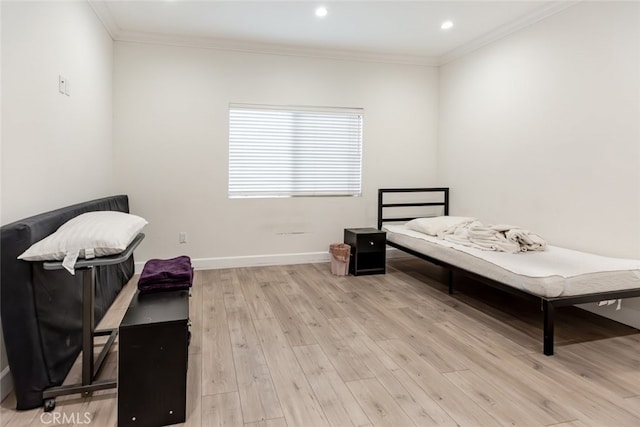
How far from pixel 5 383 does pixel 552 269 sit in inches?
126

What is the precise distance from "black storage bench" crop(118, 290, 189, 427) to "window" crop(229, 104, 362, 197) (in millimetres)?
2938

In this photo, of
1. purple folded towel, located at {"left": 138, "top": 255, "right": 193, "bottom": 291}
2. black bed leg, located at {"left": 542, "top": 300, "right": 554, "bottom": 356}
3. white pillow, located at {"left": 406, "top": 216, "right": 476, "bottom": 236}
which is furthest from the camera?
white pillow, located at {"left": 406, "top": 216, "right": 476, "bottom": 236}

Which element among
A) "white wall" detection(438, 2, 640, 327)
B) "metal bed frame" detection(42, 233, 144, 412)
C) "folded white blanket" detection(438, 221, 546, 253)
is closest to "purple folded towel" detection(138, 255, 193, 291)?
"metal bed frame" detection(42, 233, 144, 412)

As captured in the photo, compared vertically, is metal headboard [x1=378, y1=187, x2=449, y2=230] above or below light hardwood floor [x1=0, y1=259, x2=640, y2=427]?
above

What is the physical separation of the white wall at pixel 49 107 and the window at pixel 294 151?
4.89 feet

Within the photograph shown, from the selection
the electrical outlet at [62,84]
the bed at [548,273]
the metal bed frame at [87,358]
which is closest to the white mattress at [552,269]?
the bed at [548,273]

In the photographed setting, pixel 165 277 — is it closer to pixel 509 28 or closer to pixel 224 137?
pixel 224 137

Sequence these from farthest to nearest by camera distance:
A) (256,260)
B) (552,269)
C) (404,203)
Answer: (404,203) < (256,260) < (552,269)

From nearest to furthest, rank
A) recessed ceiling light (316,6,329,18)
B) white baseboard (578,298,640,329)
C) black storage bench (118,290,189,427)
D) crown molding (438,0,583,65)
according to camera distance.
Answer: black storage bench (118,290,189,427), white baseboard (578,298,640,329), crown molding (438,0,583,65), recessed ceiling light (316,6,329,18)

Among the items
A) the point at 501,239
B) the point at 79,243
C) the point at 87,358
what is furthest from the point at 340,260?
the point at 79,243

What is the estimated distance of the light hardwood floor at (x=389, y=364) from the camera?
1.77 m

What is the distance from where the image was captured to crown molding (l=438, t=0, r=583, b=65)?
3.32 metres
